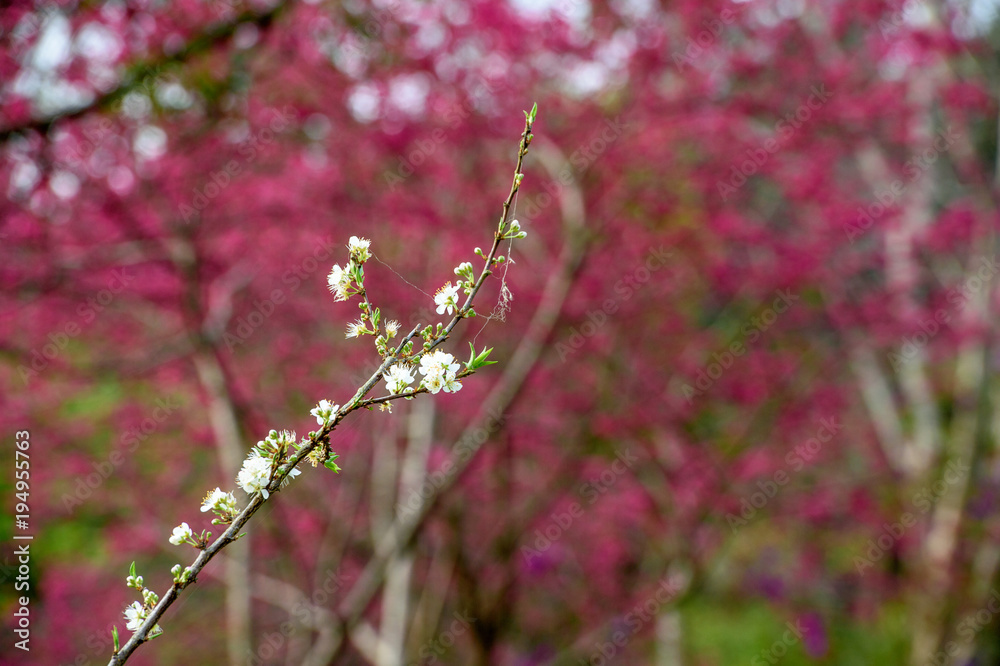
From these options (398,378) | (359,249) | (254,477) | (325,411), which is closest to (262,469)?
(254,477)

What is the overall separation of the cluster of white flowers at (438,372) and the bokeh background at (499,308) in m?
2.14

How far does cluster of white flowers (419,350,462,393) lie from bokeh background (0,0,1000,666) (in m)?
2.14

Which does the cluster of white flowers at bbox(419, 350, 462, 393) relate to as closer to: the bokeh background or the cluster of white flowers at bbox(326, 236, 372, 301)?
the cluster of white flowers at bbox(326, 236, 372, 301)

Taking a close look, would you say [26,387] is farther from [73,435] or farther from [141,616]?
[141,616]

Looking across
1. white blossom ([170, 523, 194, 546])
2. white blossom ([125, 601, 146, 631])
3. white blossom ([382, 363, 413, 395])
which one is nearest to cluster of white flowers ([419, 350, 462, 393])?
white blossom ([382, 363, 413, 395])

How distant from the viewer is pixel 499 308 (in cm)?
239

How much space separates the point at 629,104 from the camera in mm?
3570

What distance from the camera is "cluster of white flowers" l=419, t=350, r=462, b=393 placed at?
1090 mm

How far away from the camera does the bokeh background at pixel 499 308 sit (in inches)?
130

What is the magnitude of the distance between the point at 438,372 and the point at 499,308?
1308 millimetres

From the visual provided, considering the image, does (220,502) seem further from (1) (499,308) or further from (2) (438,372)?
(1) (499,308)

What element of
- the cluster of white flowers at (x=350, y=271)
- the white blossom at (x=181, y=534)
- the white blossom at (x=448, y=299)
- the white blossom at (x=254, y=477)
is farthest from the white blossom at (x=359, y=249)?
the white blossom at (x=181, y=534)

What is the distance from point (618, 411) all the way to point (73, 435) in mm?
3788

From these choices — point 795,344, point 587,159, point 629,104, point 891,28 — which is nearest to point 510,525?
point 587,159
